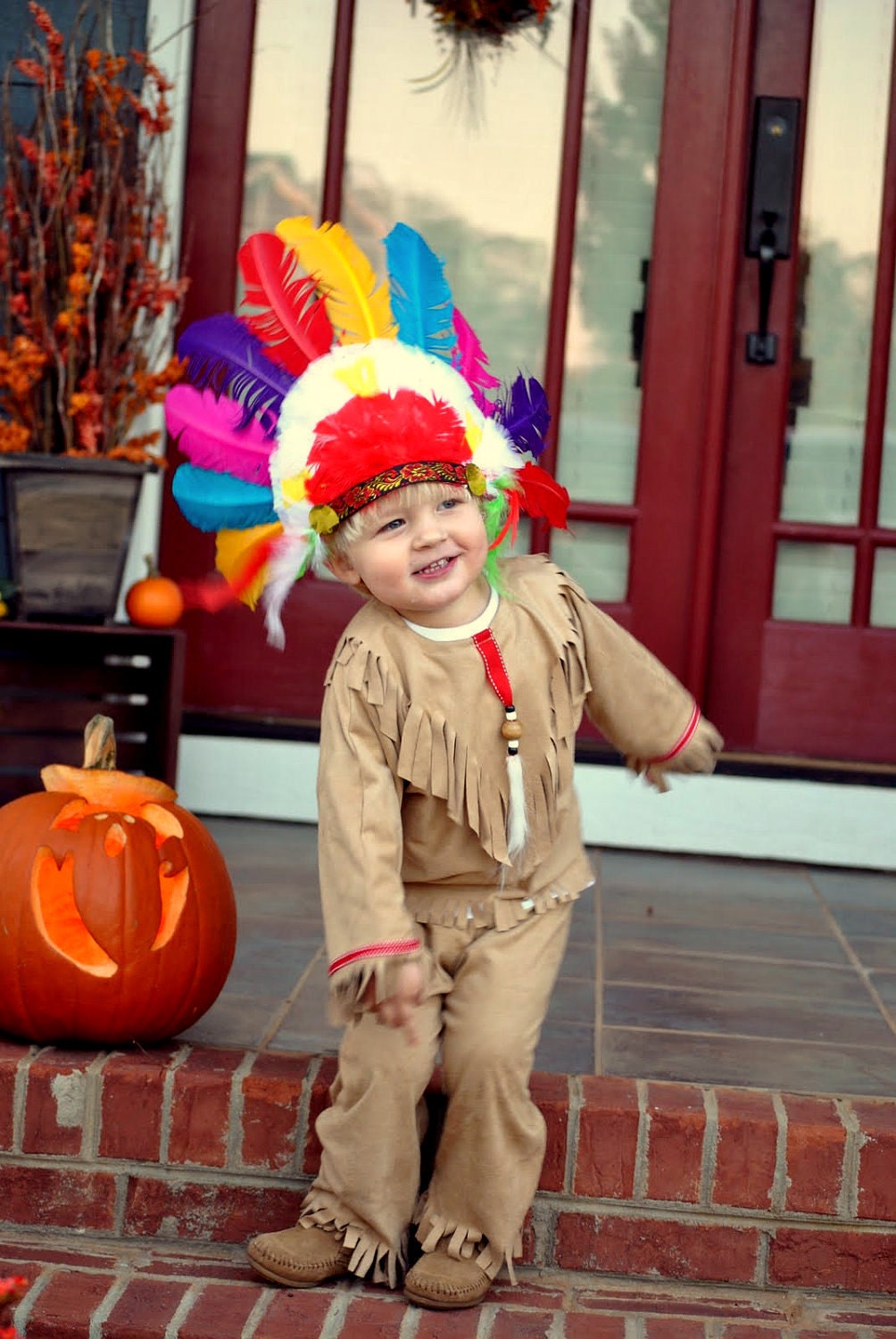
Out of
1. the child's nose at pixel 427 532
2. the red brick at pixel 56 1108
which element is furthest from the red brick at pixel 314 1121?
the child's nose at pixel 427 532

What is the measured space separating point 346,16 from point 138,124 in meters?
0.63

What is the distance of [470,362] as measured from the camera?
7.18 ft

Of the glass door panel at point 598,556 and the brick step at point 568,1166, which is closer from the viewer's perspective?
the brick step at point 568,1166

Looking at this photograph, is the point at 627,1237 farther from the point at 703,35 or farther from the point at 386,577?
the point at 703,35

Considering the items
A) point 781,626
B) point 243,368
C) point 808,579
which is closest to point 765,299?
point 808,579

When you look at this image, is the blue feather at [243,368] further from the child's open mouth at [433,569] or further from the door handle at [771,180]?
the door handle at [771,180]

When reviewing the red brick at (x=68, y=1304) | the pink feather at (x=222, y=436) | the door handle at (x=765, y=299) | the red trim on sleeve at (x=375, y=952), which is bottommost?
the red brick at (x=68, y=1304)

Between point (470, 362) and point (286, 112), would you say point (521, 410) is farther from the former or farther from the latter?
point (286, 112)

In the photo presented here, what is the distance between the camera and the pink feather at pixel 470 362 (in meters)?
2.17

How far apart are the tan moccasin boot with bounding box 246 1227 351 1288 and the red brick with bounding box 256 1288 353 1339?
21mm

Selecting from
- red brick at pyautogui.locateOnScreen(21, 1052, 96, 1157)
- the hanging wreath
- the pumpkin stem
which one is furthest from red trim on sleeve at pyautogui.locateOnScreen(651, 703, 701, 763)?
the hanging wreath

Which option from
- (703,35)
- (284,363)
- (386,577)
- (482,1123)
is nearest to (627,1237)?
(482,1123)

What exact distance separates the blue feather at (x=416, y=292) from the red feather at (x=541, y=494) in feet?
0.69

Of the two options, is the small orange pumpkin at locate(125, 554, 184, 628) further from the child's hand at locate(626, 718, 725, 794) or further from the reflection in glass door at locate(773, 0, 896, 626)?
the child's hand at locate(626, 718, 725, 794)
